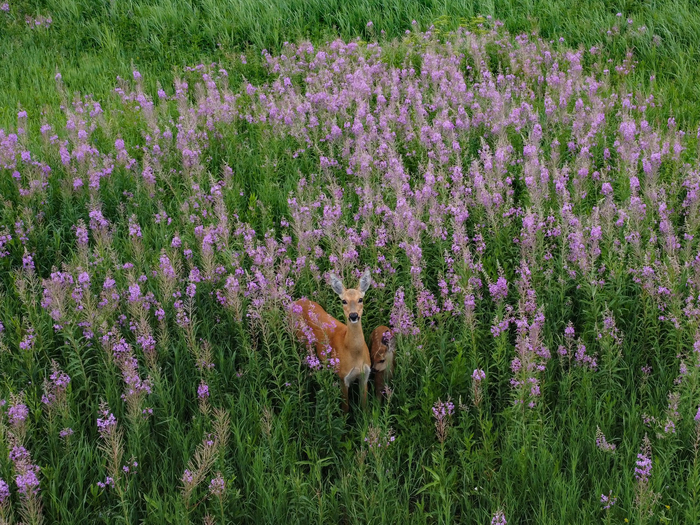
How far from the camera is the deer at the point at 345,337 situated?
430cm

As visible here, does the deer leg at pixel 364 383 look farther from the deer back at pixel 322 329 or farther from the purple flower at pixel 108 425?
the purple flower at pixel 108 425

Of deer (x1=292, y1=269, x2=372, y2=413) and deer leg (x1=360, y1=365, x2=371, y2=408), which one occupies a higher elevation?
deer (x1=292, y1=269, x2=372, y2=413)

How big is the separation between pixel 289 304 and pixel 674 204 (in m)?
3.77

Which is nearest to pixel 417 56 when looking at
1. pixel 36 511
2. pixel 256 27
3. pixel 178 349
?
pixel 256 27

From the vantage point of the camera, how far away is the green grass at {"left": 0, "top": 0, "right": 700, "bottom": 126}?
34.7 ft

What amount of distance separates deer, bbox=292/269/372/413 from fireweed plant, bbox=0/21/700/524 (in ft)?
0.41

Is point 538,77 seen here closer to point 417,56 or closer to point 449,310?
point 417,56

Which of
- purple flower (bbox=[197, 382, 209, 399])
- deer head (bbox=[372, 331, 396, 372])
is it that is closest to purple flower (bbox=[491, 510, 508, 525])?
deer head (bbox=[372, 331, 396, 372])

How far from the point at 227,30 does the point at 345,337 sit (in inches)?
370

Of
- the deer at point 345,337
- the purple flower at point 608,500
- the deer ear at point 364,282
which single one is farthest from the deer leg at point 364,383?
the purple flower at point 608,500

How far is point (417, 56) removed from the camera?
10039 millimetres

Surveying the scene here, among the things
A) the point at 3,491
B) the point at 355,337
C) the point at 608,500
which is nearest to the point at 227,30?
the point at 355,337

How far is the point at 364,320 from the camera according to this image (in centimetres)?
506

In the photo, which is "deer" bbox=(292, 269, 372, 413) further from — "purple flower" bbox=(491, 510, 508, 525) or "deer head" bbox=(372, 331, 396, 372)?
"purple flower" bbox=(491, 510, 508, 525)
